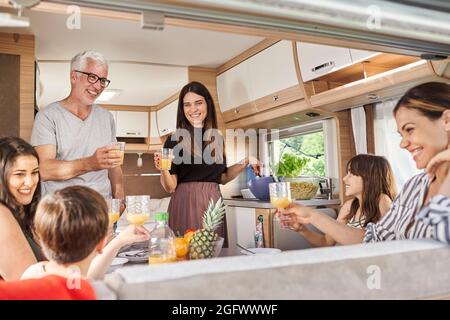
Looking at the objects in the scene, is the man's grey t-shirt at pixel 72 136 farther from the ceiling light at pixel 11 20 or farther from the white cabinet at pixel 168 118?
the white cabinet at pixel 168 118

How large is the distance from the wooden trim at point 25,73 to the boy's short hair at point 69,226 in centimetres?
235

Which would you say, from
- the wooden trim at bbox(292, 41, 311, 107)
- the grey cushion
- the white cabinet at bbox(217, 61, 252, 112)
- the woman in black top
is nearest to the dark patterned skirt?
the woman in black top

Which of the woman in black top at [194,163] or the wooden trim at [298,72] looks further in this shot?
the wooden trim at [298,72]

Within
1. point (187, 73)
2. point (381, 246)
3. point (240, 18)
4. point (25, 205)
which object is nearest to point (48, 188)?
point (25, 205)

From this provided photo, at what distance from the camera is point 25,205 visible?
1.20 m

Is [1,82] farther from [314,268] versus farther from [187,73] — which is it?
[314,268]

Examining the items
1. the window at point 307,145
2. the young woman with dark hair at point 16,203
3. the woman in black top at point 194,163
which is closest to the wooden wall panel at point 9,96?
the woman in black top at point 194,163

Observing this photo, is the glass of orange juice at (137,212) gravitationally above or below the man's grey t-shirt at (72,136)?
below

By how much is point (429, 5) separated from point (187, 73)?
2938mm

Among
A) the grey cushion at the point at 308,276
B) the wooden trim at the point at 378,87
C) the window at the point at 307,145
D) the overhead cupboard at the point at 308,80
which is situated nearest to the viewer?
the grey cushion at the point at 308,276

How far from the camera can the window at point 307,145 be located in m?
3.29

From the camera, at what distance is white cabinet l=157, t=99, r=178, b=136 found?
15.0 feet

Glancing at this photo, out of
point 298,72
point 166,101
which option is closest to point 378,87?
point 298,72
